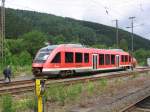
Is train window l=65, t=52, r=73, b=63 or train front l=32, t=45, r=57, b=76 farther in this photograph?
train window l=65, t=52, r=73, b=63

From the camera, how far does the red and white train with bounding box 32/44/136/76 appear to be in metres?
28.9

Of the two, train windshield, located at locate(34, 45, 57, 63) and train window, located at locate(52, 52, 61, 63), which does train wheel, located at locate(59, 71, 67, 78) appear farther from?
train windshield, located at locate(34, 45, 57, 63)

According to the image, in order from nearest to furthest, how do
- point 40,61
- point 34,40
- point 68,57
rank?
point 40,61 → point 68,57 → point 34,40

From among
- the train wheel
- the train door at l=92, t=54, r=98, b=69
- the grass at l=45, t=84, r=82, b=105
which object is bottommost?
the grass at l=45, t=84, r=82, b=105

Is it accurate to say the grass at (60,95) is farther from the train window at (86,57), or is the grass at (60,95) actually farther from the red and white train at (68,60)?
the train window at (86,57)

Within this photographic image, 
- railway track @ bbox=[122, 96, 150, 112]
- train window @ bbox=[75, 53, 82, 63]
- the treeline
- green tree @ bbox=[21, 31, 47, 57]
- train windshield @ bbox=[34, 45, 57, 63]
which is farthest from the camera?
the treeline

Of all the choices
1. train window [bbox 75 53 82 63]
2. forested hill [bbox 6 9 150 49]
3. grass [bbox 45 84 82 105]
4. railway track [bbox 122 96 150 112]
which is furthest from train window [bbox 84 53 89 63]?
forested hill [bbox 6 9 150 49]

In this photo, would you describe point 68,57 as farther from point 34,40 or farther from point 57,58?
point 34,40

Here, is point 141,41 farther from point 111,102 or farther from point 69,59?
point 111,102

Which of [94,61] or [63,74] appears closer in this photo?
[63,74]

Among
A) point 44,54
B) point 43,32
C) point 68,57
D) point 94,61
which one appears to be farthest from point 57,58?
point 43,32

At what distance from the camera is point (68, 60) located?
3058 centimetres

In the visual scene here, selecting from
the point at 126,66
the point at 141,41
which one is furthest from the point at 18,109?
the point at 141,41

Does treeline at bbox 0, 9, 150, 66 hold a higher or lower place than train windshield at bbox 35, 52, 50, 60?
higher
